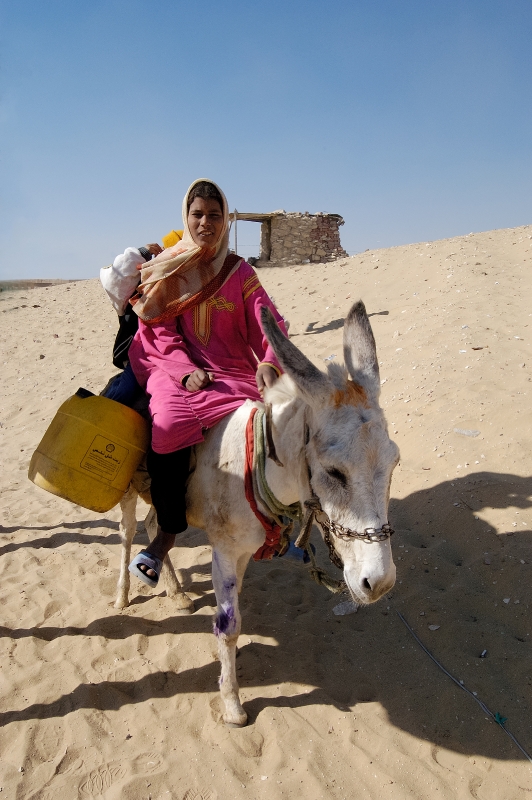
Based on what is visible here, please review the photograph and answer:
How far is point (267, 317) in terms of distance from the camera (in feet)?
5.85

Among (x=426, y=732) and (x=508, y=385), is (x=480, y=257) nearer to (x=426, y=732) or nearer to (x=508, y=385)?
(x=508, y=385)

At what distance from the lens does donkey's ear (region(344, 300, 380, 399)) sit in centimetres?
206

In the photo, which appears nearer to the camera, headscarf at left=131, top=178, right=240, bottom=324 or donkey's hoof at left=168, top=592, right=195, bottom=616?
headscarf at left=131, top=178, right=240, bottom=324

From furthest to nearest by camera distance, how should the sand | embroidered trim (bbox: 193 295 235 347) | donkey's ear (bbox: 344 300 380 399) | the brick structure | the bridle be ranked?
the brick structure < embroidered trim (bbox: 193 295 235 347) < the sand < donkey's ear (bbox: 344 300 380 399) < the bridle

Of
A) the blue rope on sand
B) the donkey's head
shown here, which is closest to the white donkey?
the donkey's head

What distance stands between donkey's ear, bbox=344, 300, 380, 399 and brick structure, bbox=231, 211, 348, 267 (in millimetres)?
17312

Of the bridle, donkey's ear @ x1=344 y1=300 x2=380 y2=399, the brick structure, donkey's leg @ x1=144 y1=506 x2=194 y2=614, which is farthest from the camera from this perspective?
the brick structure

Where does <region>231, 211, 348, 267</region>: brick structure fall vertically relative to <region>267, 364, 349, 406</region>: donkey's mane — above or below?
above

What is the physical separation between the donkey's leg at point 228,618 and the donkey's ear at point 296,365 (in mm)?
1016

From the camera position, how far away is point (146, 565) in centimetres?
251

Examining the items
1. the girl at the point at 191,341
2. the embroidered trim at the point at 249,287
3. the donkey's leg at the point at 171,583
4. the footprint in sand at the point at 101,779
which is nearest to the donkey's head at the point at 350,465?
the girl at the point at 191,341

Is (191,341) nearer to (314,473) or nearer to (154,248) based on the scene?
(154,248)

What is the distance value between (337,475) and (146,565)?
1.22 m

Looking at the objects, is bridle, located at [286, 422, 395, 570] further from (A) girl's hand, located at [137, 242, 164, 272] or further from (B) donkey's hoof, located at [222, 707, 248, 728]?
(A) girl's hand, located at [137, 242, 164, 272]
